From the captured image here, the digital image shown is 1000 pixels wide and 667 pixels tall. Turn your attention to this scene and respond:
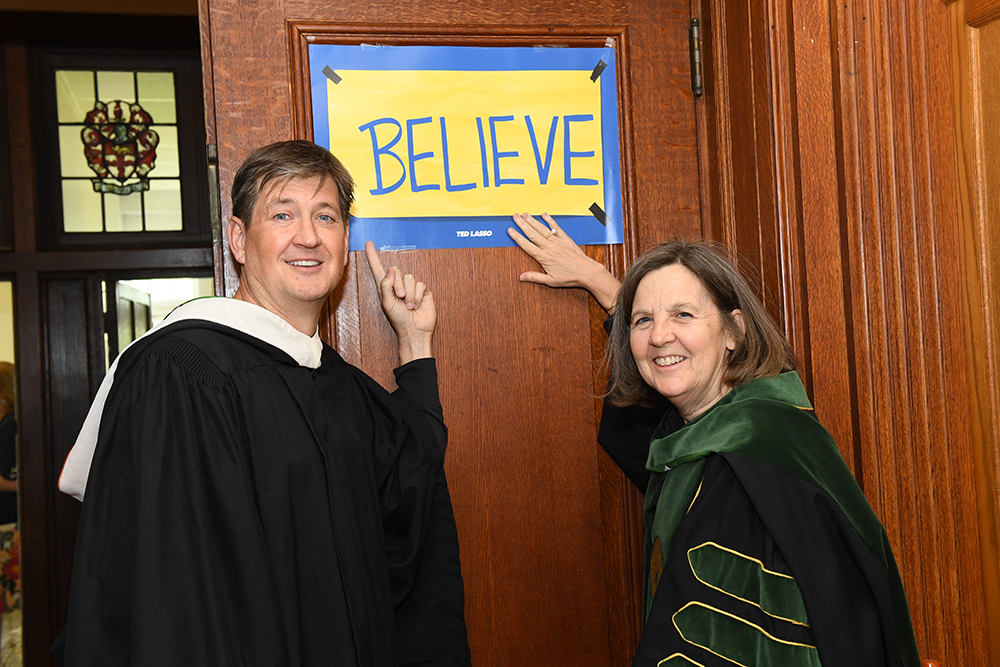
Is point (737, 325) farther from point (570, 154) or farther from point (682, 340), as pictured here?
point (570, 154)

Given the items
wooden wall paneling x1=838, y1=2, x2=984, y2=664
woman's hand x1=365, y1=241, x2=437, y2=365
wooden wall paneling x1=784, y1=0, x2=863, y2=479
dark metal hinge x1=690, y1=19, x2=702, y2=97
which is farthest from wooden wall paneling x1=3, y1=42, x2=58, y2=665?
wooden wall paneling x1=838, y1=2, x2=984, y2=664

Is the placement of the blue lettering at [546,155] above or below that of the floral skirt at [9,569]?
above

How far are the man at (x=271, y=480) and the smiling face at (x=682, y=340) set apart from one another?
0.46 meters

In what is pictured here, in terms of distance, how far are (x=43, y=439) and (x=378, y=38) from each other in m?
3.30

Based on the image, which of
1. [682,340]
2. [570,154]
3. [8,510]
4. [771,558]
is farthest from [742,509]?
[8,510]

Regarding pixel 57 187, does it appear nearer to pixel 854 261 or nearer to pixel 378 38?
pixel 378 38

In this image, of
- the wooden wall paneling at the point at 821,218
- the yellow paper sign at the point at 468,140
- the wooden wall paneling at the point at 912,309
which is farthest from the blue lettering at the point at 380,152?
the wooden wall paneling at the point at 912,309

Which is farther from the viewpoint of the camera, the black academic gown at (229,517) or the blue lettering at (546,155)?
the blue lettering at (546,155)

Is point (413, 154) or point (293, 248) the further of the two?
point (413, 154)

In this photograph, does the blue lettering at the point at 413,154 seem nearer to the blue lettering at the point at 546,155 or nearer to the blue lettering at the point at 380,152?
the blue lettering at the point at 380,152

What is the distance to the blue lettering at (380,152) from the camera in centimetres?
161

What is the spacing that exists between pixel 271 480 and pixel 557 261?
2.56ft

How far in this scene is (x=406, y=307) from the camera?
1612mm

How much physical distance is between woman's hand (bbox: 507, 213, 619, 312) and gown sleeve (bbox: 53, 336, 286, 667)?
29.7 inches
